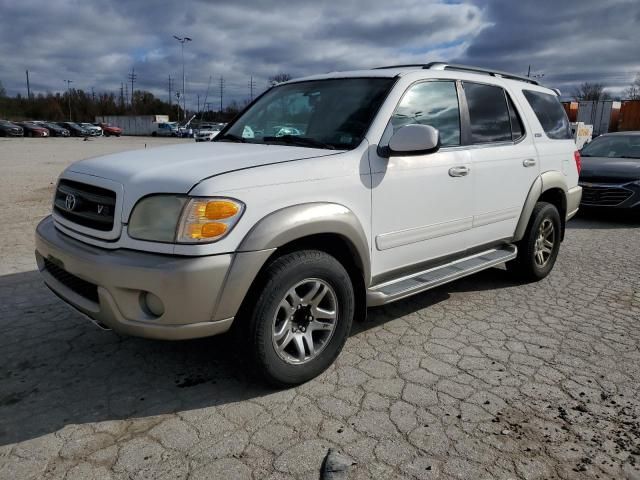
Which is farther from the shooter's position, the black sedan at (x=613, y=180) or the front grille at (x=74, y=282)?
the black sedan at (x=613, y=180)

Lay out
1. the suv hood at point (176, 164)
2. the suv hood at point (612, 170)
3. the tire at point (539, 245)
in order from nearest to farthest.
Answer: the suv hood at point (176, 164) < the tire at point (539, 245) < the suv hood at point (612, 170)

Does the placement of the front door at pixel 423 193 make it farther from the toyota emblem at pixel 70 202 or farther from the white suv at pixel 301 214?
the toyota emblem at pixel 70 202

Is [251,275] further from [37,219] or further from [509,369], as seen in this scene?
[37,219]

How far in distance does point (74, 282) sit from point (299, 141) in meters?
1.64

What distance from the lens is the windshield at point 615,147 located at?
9.61m

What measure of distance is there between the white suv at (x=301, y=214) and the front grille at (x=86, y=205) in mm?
12

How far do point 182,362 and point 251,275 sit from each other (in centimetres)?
111

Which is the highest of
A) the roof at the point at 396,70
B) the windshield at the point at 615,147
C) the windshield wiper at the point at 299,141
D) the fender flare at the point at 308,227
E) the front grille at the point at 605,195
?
the roof at the point at 396,70

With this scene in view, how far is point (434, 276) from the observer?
12.1 ft

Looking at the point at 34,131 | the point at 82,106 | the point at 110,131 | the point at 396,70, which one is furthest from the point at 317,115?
the point at 82,106

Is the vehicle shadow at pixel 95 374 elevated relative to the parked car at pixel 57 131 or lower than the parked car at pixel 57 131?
lower

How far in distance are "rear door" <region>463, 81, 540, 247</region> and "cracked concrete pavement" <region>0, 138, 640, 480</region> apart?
0.77 meters

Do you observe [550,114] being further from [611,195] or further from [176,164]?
[611,195]

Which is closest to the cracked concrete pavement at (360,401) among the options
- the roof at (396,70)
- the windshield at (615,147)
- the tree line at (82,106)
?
the roof at (396,70)
